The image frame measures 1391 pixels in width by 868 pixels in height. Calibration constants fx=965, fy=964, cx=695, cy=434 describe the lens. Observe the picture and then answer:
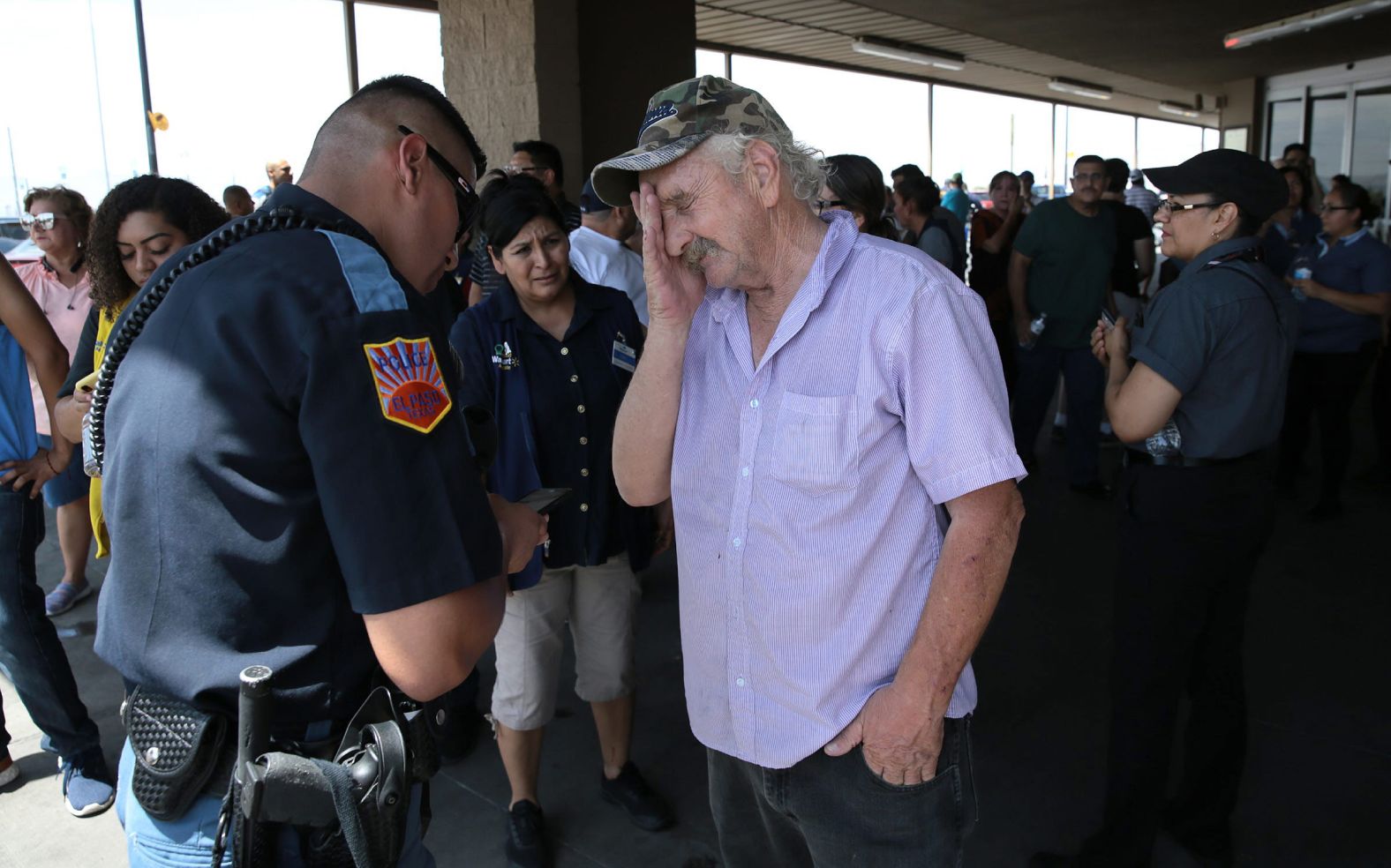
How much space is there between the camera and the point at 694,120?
1538 millimetres

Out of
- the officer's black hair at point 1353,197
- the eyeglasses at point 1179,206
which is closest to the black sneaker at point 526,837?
the eyeglasses at point 1179,206

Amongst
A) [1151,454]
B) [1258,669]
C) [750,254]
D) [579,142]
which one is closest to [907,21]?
[579,142]

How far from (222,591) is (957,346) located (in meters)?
1.05

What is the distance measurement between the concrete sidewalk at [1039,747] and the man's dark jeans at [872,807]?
124 centimetres

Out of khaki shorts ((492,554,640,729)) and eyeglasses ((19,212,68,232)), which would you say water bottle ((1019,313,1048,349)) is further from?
eyeglasses ((19,212,68,232))

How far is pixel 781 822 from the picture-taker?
1.70 m

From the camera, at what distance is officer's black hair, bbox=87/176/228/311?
107 inches

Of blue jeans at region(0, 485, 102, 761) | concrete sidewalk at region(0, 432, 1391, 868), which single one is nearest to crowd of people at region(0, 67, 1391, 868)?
concrete sidewalk at region(0, 432, 1391, 868)

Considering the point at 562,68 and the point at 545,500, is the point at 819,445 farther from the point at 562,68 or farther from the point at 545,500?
the point at 562,68

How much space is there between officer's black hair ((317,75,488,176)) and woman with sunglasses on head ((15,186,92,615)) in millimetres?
3518

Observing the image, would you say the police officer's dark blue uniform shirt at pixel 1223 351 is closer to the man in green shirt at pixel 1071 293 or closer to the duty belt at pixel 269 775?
the duty belt at pixel 269 775

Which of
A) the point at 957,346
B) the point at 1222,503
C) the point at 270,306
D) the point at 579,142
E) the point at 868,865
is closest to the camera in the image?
the point at 270,306

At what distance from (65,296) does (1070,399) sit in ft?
17.9

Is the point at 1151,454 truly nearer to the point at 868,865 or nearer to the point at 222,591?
the point at 868,865
